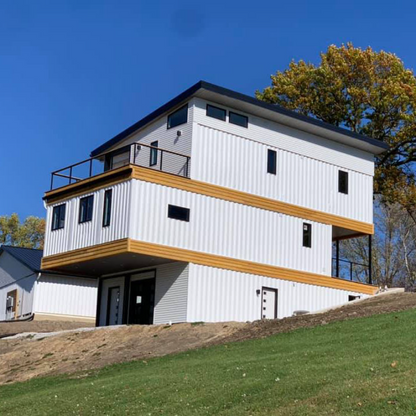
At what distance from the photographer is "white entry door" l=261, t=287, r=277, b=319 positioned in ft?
112

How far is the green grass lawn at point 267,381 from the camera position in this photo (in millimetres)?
13781

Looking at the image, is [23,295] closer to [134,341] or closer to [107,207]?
[107,207]

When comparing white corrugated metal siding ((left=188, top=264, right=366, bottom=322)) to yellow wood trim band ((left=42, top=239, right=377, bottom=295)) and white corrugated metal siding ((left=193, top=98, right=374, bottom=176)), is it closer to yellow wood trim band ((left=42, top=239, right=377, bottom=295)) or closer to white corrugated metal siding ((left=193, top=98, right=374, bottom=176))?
yellow wood trim band ((left=42, top=239, right=377, bottom=295))

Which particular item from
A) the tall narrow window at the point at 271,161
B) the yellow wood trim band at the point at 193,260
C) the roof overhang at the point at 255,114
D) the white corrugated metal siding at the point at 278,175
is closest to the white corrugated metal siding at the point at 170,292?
the yellow wood trim band at the point at 193,260

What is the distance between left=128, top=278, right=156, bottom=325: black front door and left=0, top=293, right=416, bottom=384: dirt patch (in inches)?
168

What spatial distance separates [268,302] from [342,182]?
7.51m

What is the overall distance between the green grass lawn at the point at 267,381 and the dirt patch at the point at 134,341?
1.64 m

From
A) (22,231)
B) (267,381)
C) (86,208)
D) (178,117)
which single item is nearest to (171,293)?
(86,208)

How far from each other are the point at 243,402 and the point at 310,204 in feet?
73.9

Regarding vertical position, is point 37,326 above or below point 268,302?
below

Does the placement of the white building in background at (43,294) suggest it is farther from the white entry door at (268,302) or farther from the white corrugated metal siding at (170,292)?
the white entry door at (268,302)

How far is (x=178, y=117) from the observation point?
3459cm

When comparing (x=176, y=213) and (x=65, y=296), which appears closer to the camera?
(x=176, y=213)

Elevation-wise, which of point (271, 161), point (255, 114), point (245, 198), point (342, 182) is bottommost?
point (245, 198)
